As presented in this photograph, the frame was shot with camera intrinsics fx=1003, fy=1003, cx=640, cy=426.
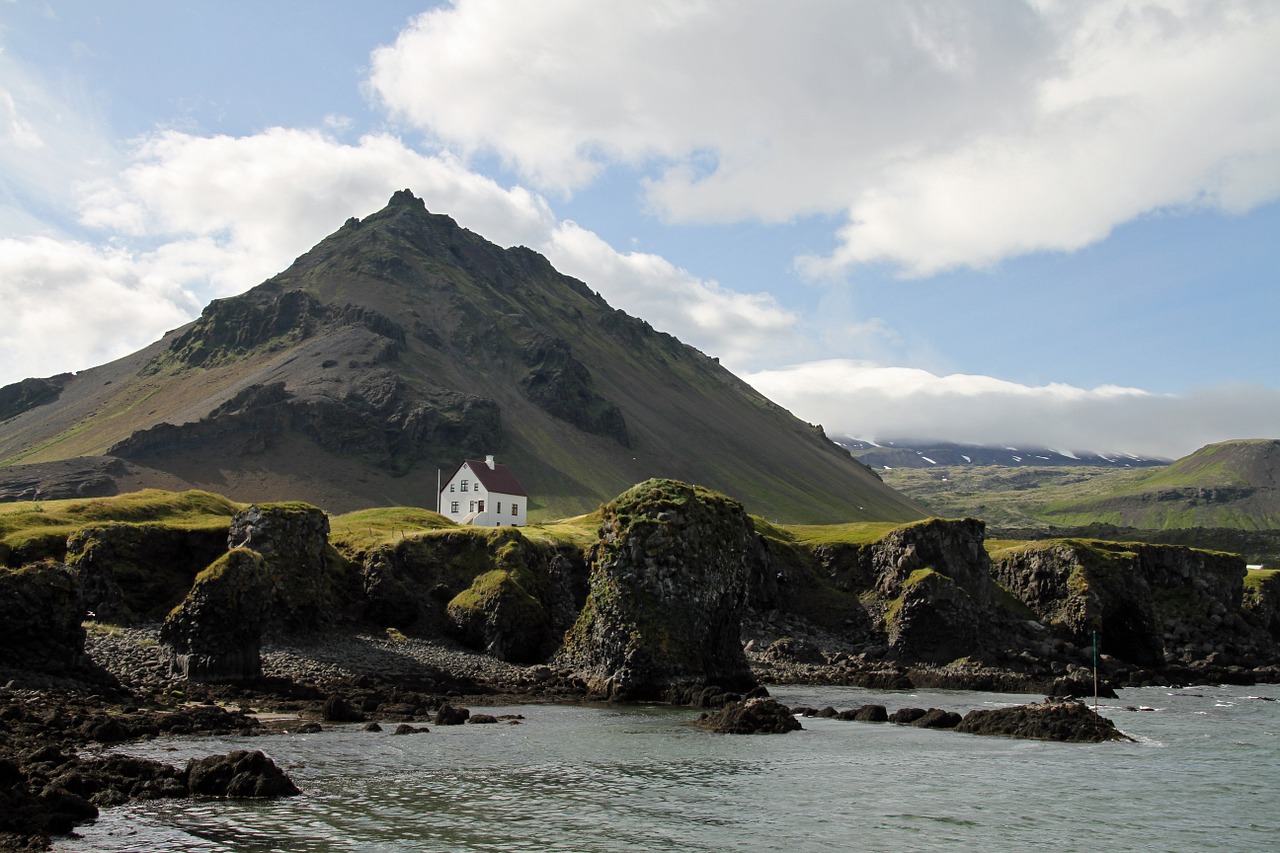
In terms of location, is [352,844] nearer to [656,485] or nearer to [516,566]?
[656,485]

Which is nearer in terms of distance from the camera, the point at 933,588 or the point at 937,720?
the point at 937,720

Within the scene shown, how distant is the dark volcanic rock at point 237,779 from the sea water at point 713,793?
751 millimetres

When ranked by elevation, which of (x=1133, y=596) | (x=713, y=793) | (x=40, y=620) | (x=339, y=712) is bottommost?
(x=713, y=793)

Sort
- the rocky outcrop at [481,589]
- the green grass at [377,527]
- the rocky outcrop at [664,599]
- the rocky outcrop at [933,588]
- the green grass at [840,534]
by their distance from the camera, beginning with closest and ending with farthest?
the rocky outcrop at [664,599] → the rocky outcrop at [481,589] → the green grass at [377,527] → the rocky outcrop at [933,588] → the green grass at [840,534]

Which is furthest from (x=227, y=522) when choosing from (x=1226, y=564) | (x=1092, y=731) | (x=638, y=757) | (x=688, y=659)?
(x=1226, y=564)

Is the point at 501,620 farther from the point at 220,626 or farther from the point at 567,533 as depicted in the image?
the point at 567,533

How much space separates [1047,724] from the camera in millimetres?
49656

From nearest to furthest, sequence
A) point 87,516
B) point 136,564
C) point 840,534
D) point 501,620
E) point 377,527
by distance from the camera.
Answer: point 136,564, point 501,620, point 87,516, point 377,527, point 840,534

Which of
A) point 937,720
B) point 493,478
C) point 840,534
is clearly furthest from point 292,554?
point 493,478

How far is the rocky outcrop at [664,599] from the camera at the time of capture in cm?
6253

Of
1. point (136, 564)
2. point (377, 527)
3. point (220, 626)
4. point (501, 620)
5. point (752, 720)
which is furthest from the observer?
point (377, 527)

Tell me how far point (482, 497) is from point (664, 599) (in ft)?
269

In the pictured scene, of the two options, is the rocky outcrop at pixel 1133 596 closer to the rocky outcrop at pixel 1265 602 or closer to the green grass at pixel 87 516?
the rocky outcrop at pixel 1265 602

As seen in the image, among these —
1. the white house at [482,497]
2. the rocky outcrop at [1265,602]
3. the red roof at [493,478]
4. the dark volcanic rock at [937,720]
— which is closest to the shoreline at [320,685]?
the dark volcanic rock at [937,720]
